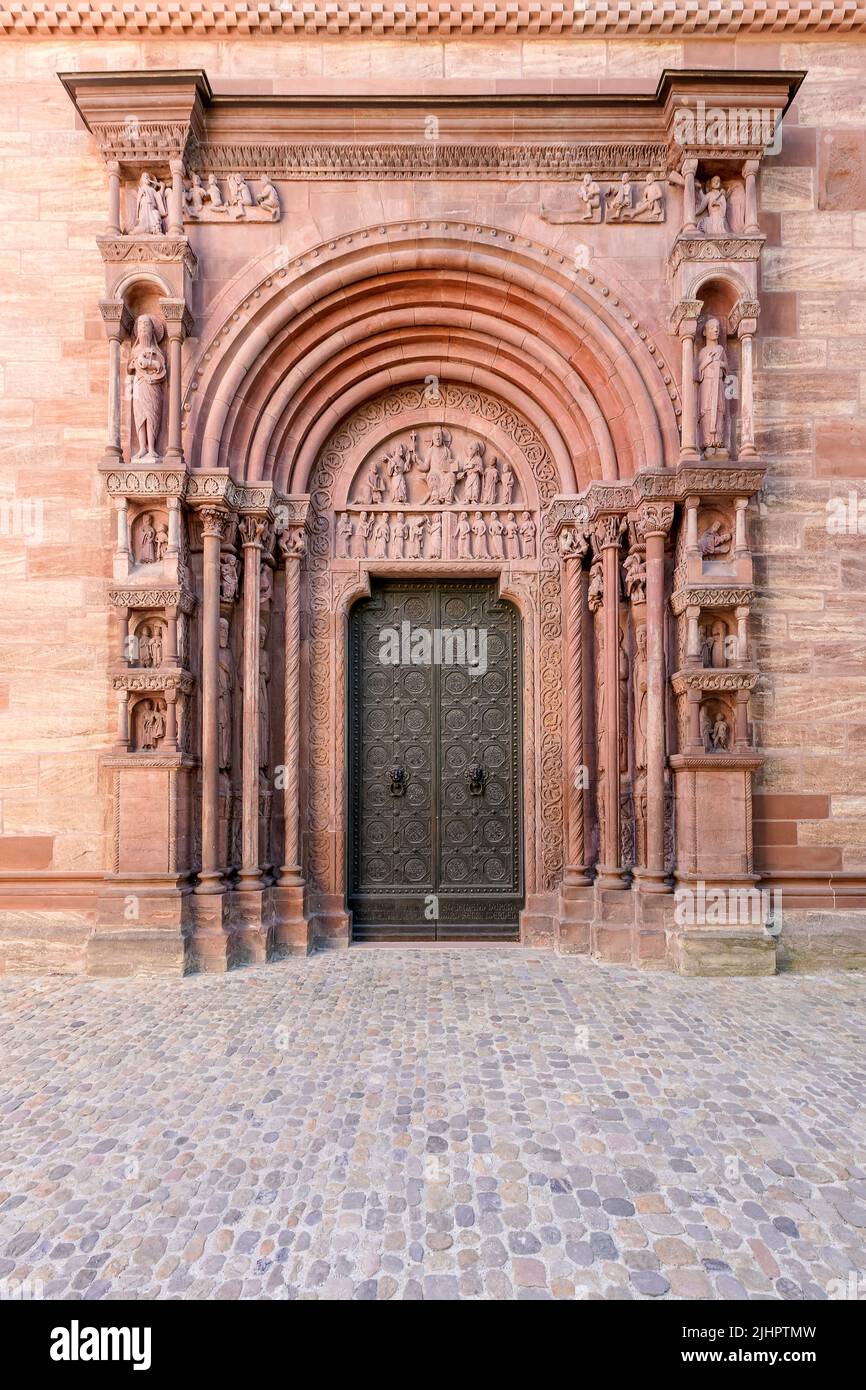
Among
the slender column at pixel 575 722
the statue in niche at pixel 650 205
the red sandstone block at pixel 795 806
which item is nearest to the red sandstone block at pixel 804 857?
the red sandstone block at pixel 795 806

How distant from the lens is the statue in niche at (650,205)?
23.2 feet

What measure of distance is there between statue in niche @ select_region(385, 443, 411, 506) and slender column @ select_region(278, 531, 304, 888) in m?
1.15

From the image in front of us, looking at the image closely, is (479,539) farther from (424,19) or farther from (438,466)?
(424,19)

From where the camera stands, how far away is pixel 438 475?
791cm

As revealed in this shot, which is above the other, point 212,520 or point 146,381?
point 146,381

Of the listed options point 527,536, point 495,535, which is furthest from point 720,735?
point 495,535

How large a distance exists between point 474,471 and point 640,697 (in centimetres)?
301

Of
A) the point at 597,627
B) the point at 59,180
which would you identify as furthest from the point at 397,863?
the point at 59,180

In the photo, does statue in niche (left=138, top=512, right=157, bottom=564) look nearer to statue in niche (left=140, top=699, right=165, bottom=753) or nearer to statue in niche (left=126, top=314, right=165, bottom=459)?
statue in niche (left=126, top=314, right=165, bottom=459)

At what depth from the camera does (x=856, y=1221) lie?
3127 mm

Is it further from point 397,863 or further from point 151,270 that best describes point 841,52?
point 397,863

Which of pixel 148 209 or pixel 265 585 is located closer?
pixel 148 209

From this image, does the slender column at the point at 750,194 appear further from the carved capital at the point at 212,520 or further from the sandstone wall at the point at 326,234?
the carved capital at the point at 212,520

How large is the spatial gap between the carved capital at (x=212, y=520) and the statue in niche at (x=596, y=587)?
12.2 ft
